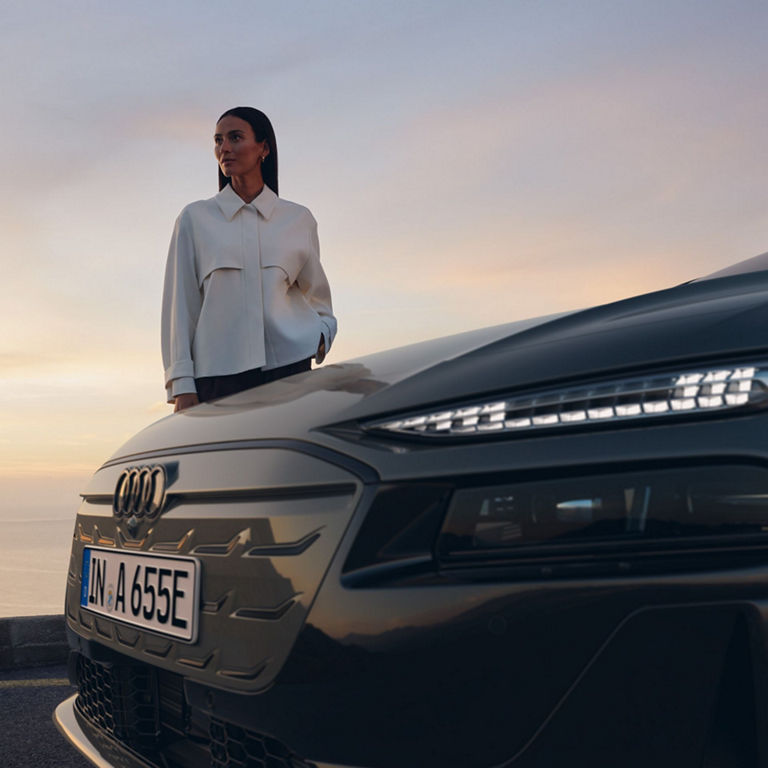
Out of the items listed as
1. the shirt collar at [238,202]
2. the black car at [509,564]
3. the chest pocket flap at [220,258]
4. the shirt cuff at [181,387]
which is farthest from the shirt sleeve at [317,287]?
the black car at [509,564]

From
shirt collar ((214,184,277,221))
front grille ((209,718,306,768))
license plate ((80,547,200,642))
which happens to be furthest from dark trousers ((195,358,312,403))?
front grille ((209,718,306,768))

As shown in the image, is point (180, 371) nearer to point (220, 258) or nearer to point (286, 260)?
point (220, 258)

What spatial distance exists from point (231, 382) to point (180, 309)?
29cm

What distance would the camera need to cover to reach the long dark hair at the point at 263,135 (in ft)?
9.77

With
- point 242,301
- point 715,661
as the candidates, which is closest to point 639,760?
point 715,661

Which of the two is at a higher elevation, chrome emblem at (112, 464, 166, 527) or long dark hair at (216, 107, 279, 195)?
long dark hair at (216, 107, 279, 195)

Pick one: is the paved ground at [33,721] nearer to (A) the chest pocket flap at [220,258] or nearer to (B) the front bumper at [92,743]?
(B) the front bumper at [92,743]

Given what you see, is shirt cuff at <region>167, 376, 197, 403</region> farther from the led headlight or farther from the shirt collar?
the led headlight

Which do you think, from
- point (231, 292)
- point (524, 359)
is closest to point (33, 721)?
point (231, 292)

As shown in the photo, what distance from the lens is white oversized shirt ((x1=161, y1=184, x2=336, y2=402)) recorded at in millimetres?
2844

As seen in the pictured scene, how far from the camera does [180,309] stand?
2869 millimetres

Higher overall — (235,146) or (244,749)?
(235,146)

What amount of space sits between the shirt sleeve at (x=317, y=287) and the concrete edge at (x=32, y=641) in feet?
6.57

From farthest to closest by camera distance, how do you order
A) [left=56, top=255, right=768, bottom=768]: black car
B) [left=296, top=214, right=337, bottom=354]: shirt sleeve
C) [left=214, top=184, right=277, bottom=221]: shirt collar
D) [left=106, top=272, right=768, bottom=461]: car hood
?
1. [left=296, top=214, right=337, bottom=354]: shirt sleeve
2. [left=214, top=184, right=277, bottom=221]: shirt collar
3. [left=106, top=272, right=768, bottom=461]: car hood
4. [left=56, top=255, right=768, bottom=768]: black car
